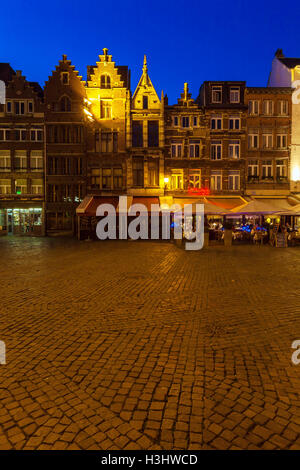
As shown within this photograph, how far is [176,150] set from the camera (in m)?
26.6

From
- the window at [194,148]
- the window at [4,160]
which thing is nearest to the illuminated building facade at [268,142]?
the window at [194,148]

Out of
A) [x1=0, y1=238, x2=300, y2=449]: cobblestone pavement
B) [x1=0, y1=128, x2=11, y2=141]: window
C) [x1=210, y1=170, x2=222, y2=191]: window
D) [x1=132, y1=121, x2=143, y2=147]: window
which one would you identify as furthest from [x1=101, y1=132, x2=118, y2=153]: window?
[x1=0, y1=238, x2=300, y2=449]: cobblestone pavement

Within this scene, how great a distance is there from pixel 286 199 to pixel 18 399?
27.2m

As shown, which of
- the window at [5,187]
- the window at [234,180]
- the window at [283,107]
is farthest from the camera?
the window at [5,187]

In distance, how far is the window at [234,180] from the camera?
86.9 ft

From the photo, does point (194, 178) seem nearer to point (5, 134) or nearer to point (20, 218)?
point (20, 218)

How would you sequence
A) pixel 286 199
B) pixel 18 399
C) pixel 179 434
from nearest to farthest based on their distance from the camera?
pixel 179 434, pixel 18 399, pixel 286 199

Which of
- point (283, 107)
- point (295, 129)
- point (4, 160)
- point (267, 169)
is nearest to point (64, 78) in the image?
point (4, 160)

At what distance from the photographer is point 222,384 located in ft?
11.5

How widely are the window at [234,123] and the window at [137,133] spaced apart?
8.02 meters

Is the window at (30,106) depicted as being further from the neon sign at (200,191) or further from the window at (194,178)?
the neon sign at (200,191)

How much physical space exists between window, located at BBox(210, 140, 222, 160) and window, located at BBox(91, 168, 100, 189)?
10.4 meters
